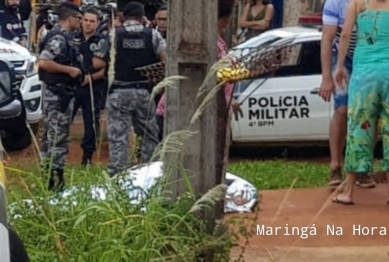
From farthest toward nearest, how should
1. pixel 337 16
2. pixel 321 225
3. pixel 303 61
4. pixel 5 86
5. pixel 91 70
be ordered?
pixel 303 61 → pixel 5 86 → pixel 91 70 → pixel 337 16 → pixel 321 225

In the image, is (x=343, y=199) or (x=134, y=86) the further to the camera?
(x=134, y=86)

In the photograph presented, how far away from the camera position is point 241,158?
51.6 feet

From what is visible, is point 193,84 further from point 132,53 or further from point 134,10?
point 134,10

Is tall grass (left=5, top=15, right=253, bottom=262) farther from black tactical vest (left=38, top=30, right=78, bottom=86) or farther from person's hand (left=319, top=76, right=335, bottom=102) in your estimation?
black tactical vest (left=38, top=30, right=78, bottom=86)

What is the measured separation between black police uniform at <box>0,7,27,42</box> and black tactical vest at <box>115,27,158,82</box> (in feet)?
29.3

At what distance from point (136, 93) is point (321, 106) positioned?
14.2 ft

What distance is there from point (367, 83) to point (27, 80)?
784cm

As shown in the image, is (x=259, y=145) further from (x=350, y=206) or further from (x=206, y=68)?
(x=206, y=68)

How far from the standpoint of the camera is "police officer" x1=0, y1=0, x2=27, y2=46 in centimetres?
2005

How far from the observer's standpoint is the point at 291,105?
49.4 ft

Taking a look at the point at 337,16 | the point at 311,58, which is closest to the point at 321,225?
the point at 337,16

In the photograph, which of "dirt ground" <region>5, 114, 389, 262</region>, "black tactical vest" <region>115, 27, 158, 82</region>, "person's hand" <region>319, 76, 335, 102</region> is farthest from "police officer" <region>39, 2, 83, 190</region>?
"person's hand" <region>319, 76, 335, 102</region>

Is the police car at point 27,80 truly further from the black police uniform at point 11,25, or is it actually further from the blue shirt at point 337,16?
the blue shirt at point 337,16

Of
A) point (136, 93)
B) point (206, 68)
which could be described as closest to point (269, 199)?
point (136, 93)
